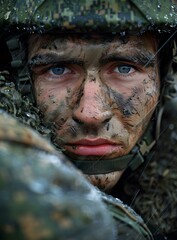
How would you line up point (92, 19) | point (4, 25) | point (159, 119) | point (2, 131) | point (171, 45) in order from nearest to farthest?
1. point (2, 131)
2. point (92, 19)
3. point (4, 25)
4. point (171, 45)
5. point (159, 119)

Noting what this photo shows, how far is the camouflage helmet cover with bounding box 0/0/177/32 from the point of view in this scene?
7.84 ft

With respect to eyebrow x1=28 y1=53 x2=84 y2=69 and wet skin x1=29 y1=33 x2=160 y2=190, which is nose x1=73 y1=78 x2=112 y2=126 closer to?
wet skin x1=29 y1=33 x2=160 y2=190

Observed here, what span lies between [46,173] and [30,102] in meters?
1.49

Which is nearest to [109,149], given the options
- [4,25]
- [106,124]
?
[106,124]

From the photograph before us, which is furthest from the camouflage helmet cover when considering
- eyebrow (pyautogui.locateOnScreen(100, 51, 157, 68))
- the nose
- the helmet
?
the nose

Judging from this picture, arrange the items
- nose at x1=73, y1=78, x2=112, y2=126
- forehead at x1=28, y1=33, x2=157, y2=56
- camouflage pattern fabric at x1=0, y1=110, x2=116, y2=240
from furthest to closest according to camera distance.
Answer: forehead at x1=28, y1=33, x2=157, y2=56 < nose at x1=73, y1=78, x2=112, y2=126 < camouflage pattern fabric at x1=0, y1=110, x2=116, y2=240

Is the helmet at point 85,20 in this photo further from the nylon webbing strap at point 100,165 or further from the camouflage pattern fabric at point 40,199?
the camouflage pattern fabric at point 40,199

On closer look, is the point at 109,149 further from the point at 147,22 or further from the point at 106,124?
the point at 147,22

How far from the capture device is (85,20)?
2.39m

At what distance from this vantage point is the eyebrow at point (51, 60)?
97.3 inches

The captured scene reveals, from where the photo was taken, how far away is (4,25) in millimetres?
2580

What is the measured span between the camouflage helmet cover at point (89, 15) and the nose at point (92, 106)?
0.24m

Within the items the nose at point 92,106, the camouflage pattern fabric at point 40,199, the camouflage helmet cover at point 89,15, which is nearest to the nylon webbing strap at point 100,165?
the nose at point 92,106

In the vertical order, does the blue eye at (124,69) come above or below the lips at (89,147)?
above
